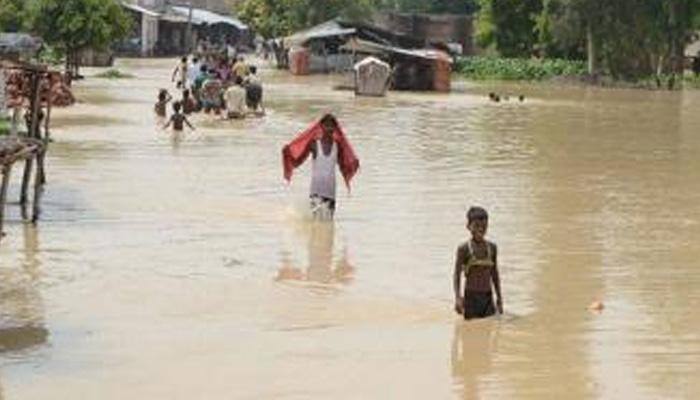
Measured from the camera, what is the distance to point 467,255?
9.42 m

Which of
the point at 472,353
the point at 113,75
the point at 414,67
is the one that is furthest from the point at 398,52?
the point at 472,353

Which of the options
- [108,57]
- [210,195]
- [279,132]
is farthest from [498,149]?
[108,57]

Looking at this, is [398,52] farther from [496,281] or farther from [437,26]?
[496,281]

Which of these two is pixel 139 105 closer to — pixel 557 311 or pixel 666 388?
pixel 557 311

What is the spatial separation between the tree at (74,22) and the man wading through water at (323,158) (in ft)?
92.9

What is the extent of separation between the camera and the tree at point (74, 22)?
139 feet

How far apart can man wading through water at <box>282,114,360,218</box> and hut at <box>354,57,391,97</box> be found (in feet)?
89.5

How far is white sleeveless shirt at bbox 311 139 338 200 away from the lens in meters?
14.7

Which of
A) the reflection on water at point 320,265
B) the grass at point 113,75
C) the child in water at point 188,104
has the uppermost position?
the grass at point 113,75

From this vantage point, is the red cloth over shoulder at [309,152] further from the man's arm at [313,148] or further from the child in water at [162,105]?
the child in water at [162,105]

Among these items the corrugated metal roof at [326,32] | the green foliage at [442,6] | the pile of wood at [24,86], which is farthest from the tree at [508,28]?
the pile of wood at [24,86]

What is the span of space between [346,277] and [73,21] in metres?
32.2

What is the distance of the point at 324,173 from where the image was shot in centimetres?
1466

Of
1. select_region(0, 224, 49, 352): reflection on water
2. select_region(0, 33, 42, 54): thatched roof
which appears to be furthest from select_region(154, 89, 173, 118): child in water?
select_region(0, 224, 49, 352): reflection on water
